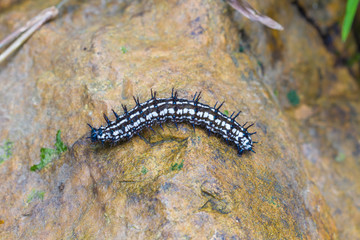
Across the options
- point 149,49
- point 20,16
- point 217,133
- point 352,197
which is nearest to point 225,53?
point 149,49

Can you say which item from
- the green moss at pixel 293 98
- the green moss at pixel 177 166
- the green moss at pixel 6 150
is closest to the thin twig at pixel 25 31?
the green moss at pixel 6 150

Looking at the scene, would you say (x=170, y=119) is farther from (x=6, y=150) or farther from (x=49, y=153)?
(x=6, y=150)

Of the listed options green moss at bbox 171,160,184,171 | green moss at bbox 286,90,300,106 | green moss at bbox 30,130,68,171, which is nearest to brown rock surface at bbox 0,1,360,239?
green moss at bbox 171,160,184,171

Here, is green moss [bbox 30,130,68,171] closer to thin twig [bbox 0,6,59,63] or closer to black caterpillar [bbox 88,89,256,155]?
black caterpillar [bbox 88,89,256,155]

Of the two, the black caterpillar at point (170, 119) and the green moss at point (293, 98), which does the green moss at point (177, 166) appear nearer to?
the black caterpillar at point (170, 119)

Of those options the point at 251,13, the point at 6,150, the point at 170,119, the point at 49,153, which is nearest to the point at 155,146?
the point at 170,119

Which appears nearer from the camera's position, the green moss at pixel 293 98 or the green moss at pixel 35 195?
the green moss at pixel 35 195
